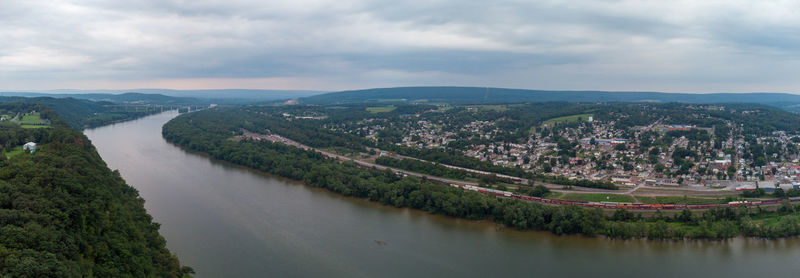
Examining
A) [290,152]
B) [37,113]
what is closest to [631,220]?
[290,152]

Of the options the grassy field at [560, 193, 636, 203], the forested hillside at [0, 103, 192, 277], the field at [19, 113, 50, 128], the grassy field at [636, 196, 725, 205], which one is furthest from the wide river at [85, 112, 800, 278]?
the field at [19, 113, 50, 128]

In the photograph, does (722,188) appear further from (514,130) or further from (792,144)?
(514,130)

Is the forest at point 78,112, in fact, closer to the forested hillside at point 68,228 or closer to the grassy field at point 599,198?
the forested hillside at point 68,228

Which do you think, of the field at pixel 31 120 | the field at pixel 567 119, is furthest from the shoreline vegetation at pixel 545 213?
the field at pixel 567 119

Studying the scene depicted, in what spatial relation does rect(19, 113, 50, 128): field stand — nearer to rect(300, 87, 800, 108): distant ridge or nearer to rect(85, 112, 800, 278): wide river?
rect(85, 112, 800, 278): wide river

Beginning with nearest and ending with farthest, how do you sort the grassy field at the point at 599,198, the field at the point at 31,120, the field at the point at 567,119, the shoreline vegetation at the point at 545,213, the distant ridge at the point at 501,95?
1. the shoreline vegetation at the point at 545,213
2. the grassy field at the point at 599,198
3. the field at the point at 31,120
4. the field at the point at 567,119
5. the distant ridge at the point at 501,95

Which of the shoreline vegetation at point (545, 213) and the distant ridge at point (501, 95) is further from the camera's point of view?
the distant ridge at point (501, 95)
